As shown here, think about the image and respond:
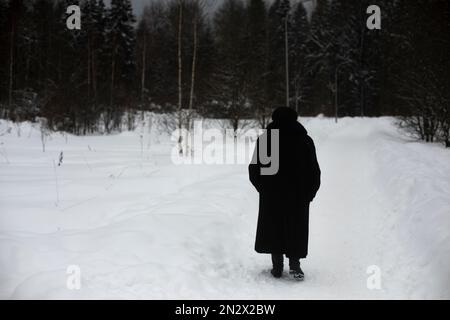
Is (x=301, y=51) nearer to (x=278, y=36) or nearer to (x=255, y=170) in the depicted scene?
(x=278, y=36)

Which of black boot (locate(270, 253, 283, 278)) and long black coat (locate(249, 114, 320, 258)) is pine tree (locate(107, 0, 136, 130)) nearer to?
long black coat (locate(249, 114, 320, 258))

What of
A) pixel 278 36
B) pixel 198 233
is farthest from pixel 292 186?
pixel 278 36

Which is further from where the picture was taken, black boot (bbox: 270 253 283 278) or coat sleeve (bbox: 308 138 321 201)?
black boot (bbox: 270 253 283 278)

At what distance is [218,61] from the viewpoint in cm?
3047

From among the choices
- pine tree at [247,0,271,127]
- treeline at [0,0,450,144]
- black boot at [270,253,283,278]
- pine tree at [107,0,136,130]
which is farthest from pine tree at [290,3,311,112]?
black boot at [270,253,283,278]

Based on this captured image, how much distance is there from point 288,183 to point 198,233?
6.18 feet

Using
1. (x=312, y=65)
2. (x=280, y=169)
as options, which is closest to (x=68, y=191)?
(x=280, y=169)

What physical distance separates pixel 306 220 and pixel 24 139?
1500 centimetres

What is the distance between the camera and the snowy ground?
16.1 feet

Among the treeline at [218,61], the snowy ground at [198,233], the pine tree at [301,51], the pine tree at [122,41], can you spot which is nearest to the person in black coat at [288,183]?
the snowy ground at [198,233]

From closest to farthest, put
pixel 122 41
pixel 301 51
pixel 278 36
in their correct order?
pixel 122 41
pixel 278 36
pixel 301 51

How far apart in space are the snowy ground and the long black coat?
55 cm

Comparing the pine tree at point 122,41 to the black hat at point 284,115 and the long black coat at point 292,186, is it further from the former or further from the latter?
the long black coat at point 292,186

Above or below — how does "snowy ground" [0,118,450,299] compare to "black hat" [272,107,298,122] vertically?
below
